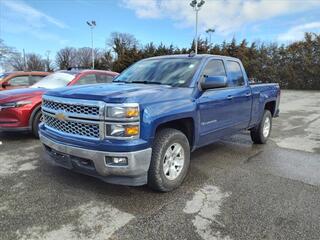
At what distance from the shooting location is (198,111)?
4.09 meters

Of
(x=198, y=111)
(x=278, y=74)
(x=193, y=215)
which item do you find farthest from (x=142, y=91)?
(x=278, y=74)

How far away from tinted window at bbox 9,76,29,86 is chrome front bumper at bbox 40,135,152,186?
726 centimetres

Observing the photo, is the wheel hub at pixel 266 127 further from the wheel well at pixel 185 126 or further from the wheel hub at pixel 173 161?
the wheel hub at pixel 173 161

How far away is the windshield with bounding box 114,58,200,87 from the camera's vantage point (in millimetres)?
4312

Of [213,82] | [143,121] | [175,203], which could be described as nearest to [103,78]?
[213,82]

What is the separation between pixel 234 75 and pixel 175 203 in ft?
9.72

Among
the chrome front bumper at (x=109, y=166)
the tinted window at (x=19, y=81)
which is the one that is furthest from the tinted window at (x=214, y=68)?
the tinted window at (x=19, y=81)

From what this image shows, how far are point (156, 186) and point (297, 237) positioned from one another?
163 cm

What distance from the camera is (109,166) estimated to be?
320 centimetres

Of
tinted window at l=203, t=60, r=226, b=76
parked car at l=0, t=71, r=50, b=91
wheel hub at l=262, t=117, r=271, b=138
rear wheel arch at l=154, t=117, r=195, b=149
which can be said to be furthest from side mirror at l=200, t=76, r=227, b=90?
parked car at l=0, t=71, r=50, b=91

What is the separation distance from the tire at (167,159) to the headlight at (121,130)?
0.46 metres

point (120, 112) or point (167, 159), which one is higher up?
point (120, 112)

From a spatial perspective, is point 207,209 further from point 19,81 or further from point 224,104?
point 19,81

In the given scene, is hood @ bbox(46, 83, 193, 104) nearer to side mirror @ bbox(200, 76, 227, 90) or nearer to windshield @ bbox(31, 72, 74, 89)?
side mirror @ bbox(200, 76, 227, 90)
